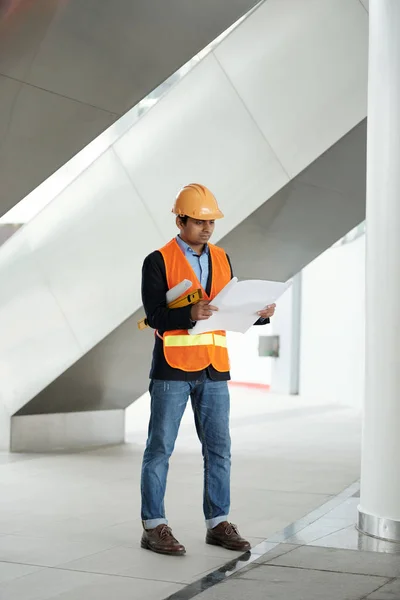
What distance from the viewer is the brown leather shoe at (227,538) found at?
5422 mm

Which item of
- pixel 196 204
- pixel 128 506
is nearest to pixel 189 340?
pixel 196 204

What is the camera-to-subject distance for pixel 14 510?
22.0 ft

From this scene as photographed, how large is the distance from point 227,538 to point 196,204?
1991 millimetres

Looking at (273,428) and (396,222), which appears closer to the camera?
(396,222)

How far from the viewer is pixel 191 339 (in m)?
5.46

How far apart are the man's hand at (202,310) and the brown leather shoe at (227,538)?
1.31 metres

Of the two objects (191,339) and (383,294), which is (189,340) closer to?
(191,339)

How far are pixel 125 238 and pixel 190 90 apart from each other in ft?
5.39

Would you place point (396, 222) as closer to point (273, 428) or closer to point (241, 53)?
point (241, 53)

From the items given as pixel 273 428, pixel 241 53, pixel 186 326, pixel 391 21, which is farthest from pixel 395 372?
pixel 273 428

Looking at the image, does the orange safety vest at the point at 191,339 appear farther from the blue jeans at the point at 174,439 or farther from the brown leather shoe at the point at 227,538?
the brown leather shoe at the point at 227,538

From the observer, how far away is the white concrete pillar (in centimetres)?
588

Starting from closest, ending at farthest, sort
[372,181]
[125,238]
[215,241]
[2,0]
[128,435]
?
[2,0], [372,181], [215,241], [125,238], [128,435]

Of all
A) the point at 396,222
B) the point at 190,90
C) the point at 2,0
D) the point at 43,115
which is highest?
the point at 190,90
